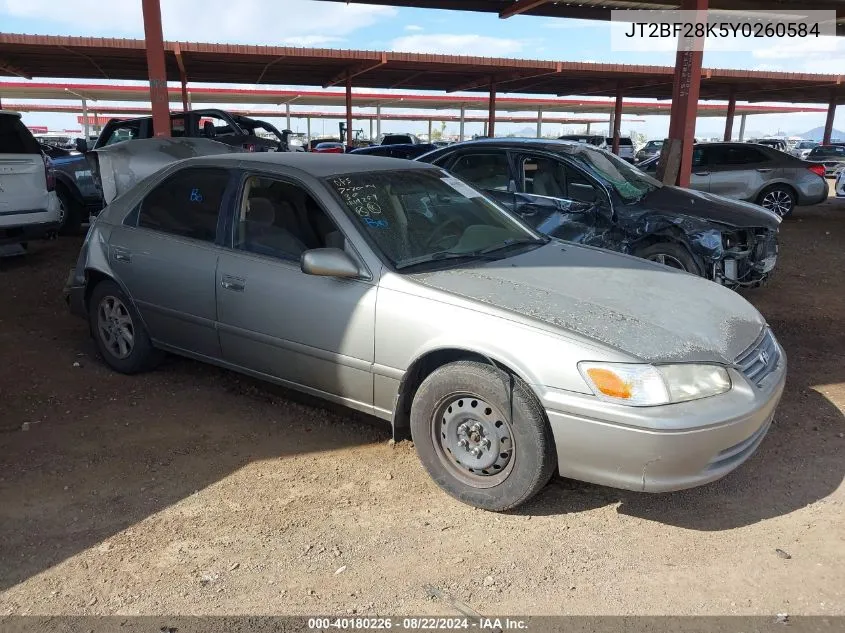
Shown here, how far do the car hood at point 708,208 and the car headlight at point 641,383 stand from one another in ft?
13.6

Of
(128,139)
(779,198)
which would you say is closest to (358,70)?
(128,139)

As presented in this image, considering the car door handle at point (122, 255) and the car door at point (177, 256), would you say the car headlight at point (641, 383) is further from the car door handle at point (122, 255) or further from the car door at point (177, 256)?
the car door handle at point (122, 255)

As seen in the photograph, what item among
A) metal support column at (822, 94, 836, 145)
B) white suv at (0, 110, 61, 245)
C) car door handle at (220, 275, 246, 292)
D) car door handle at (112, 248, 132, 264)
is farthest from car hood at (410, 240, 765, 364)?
metal support column at (822, 94, 836, 145)

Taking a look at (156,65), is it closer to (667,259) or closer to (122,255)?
(122,255)

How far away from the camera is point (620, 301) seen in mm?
3258

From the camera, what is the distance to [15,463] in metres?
3.65

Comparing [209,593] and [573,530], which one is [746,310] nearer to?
[573,530]

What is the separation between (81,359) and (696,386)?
4443 millimetres

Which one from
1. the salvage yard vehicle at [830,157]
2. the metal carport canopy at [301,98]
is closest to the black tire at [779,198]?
the salvage yard vehicle at [830,157]

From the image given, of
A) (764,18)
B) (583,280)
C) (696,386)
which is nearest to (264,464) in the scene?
(583,280)

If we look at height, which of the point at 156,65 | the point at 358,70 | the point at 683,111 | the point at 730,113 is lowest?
the point at 730,113

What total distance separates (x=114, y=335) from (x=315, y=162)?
2005 millimetres

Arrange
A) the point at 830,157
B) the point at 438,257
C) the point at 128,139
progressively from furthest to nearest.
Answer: the point at 830,157, the point at 128,139, the point at 438,257

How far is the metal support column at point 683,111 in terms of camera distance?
441 inches
